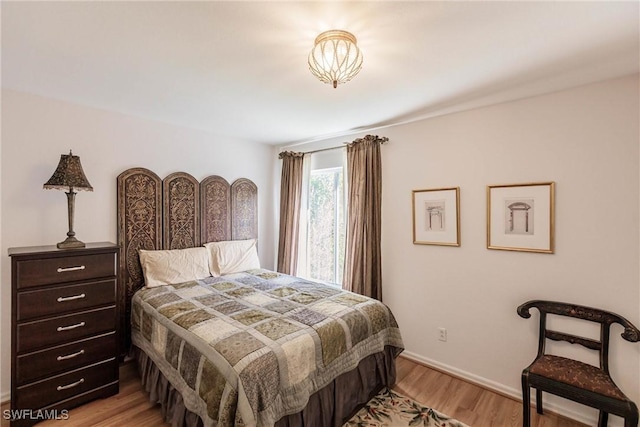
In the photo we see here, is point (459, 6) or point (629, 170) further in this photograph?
point (629, 170)

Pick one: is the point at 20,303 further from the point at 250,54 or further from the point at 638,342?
the point at 638,342

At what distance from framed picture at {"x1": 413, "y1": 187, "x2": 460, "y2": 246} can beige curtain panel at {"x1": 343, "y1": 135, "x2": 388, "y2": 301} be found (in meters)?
0.40

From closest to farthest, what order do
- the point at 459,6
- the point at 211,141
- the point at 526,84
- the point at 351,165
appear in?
the point at 459,6, the point at 526,84, the point at 351,165, the point at 211,141

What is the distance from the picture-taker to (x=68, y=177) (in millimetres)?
2229

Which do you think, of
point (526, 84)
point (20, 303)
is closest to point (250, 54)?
point (526, 84)

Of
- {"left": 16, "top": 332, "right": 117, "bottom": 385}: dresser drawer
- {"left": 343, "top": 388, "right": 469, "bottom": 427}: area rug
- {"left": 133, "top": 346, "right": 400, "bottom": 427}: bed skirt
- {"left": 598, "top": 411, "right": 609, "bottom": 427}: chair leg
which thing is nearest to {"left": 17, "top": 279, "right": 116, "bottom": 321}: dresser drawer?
{"left": 16, "top": 332, "right": 117, "bottom": 385}: dresser drawer

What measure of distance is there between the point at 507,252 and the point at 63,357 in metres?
3.53

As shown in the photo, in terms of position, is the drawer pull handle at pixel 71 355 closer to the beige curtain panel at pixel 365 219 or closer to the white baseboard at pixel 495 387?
the beige curtain panel at pixel 365 219

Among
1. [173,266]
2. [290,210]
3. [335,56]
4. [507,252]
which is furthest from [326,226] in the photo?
[335,56]

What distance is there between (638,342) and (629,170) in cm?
113

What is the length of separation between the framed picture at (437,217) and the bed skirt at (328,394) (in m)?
1.08

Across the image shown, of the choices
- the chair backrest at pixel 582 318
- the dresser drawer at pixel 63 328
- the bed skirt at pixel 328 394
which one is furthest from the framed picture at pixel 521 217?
the dresser drawer at pixel 63 328

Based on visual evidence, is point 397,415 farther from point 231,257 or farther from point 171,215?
point 171,215

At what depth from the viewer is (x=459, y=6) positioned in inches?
52.7
